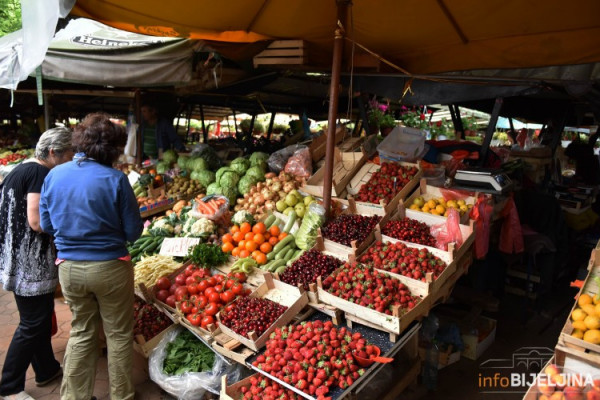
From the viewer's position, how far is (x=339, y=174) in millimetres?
4742

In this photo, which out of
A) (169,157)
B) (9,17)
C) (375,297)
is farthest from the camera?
(9,17)

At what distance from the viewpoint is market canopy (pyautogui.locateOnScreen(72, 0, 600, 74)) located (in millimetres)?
3477

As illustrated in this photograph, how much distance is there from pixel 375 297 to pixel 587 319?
122 centimetres

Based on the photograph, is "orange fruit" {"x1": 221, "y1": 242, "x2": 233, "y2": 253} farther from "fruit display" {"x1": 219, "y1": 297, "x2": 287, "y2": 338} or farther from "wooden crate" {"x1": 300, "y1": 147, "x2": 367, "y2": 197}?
"wooden crate" {"x1": 300, "y1": 147, "x2": 367, "y2": 197}

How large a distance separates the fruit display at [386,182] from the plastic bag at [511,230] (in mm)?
1028

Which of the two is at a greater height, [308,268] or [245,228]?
[245,228]

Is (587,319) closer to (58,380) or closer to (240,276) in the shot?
(240,276)

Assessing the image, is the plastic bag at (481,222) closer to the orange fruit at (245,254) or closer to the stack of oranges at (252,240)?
the stack of oranges at (252,240)

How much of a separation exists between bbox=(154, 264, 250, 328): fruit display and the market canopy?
2.49 m

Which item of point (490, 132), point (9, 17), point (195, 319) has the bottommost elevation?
point (195, 319)

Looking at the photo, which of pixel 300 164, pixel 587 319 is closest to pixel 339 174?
pixel 300 164

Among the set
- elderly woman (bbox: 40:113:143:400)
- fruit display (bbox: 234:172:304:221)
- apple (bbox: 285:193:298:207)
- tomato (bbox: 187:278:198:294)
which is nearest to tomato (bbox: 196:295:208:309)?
tomato (bbox: 187:278:198:294)

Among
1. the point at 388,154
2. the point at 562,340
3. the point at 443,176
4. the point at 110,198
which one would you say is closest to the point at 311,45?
the point at 388,154

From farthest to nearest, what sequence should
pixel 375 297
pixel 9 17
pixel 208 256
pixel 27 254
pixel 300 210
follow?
pixel 9 17
pixel 300 210
pixel 208 256
pixel 27 254
pixel 375 297
